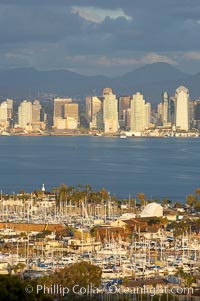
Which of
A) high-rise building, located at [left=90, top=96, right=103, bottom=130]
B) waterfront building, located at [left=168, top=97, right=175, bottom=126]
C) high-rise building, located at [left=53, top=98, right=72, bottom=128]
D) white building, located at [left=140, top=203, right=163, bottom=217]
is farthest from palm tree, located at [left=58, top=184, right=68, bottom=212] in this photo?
waterfront building, located at [left=168, top=97, right=175, bottom=126]


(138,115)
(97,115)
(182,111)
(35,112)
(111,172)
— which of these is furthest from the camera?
(35,112)

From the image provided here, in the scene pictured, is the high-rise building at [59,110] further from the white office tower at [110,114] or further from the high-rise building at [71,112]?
the white office tower at [110,114]

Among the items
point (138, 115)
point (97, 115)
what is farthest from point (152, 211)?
point (97, 115)

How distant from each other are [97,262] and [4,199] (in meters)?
11.1

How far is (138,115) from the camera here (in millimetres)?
116688

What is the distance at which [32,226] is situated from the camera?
858 inches

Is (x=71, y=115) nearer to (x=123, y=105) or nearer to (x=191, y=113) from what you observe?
(x=123, y=105)

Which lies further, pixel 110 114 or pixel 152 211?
pixel 110 114

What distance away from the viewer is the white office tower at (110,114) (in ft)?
374

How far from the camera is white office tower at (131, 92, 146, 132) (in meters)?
116

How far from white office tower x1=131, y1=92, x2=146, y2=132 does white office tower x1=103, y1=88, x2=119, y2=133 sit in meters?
2.08

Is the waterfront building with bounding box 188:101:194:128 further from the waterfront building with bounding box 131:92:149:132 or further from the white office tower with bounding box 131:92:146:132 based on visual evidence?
the white office tower with bounding box 131:92:146:132

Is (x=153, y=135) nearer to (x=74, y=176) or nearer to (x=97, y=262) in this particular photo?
(x=74, y=176)

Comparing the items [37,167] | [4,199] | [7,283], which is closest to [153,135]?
[37,167]
